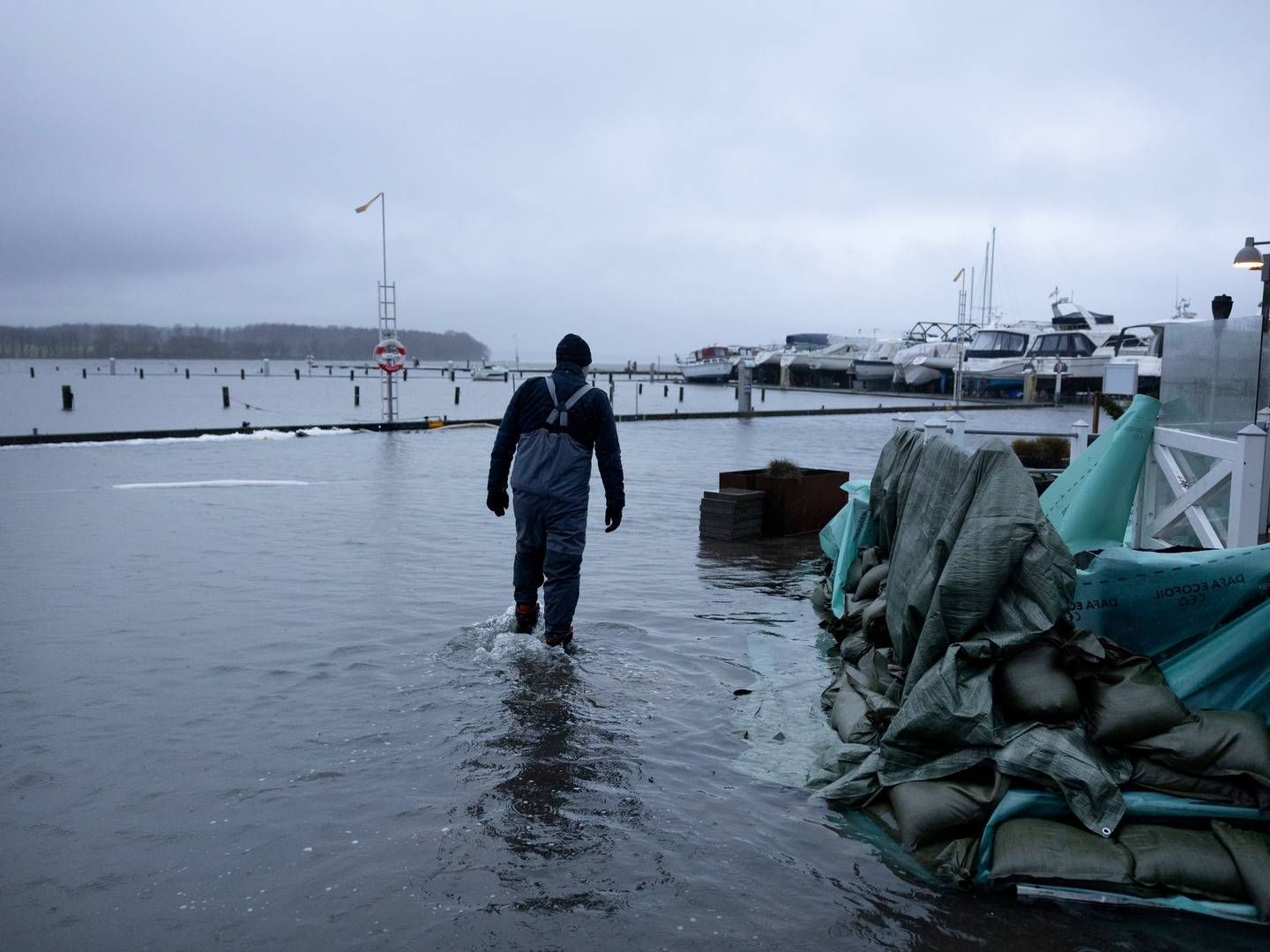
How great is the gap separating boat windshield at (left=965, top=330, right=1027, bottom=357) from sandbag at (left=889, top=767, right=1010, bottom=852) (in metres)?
55.9

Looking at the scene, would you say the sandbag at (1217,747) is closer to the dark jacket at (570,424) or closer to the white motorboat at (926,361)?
the dark jacket at (570,424)

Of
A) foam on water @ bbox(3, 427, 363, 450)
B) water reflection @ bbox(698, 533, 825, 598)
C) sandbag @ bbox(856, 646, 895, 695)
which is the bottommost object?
water reflection @ bbox(698, 533, 825, 598)

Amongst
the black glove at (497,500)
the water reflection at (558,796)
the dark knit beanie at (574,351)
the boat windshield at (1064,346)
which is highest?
the boat windshield at (1064,346)

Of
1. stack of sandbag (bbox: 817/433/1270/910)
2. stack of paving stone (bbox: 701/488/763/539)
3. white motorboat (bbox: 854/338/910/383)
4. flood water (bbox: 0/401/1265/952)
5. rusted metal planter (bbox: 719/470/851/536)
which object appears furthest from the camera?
white motorboat (bbox: 854/338/910/383)

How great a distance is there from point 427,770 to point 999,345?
57.4m

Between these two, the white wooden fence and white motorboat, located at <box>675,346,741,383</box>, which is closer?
the white wooden fence

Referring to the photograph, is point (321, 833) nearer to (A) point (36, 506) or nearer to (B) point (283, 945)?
(B) point (283, 945)

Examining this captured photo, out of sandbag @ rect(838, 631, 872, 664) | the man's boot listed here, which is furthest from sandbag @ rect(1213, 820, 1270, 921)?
the man's boot

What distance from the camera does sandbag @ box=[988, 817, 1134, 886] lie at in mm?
3592

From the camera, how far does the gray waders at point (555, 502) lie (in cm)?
626

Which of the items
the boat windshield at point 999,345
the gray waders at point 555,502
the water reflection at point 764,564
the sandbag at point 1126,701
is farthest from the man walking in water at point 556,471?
the boat windshield at point 999,345

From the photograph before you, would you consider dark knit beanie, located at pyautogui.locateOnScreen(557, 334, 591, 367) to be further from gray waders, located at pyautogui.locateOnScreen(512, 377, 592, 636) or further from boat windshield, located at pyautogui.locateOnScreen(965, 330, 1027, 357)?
boat windshield, located at pyautogui.locateOnScreen(965, 330, 1027, 357)

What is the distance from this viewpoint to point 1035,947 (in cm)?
329

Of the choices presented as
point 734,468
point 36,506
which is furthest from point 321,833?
point 734,468
